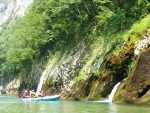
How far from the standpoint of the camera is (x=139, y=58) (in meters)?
27.7

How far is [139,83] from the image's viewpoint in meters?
26.8

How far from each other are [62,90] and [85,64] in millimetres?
4659

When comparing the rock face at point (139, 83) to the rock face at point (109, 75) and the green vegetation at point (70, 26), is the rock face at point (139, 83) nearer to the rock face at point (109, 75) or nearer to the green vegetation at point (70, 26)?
the rock face at point (109, 75)

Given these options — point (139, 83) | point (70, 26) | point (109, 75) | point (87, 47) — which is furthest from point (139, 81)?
point (70, 26)

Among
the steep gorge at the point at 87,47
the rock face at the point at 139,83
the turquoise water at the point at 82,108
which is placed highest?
the steep gorge at the point at 87,47

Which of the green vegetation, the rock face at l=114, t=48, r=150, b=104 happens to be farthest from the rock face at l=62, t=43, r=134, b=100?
the rock face at l=114, t=48, r=150, b=104

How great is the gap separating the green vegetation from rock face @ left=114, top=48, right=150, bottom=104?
14.7ft

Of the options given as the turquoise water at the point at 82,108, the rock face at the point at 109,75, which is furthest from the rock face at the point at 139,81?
the rock face at the point at 109,75

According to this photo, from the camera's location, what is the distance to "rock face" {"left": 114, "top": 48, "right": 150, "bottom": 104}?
86.3ft

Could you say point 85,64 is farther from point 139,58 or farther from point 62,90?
point 139,58

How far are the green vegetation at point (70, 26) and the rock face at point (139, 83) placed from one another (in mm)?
4471

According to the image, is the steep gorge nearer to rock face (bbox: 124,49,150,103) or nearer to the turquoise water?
rock face (bbox: 124,49,150,103)

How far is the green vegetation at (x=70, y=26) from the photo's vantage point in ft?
122

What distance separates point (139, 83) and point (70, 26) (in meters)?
22.9
